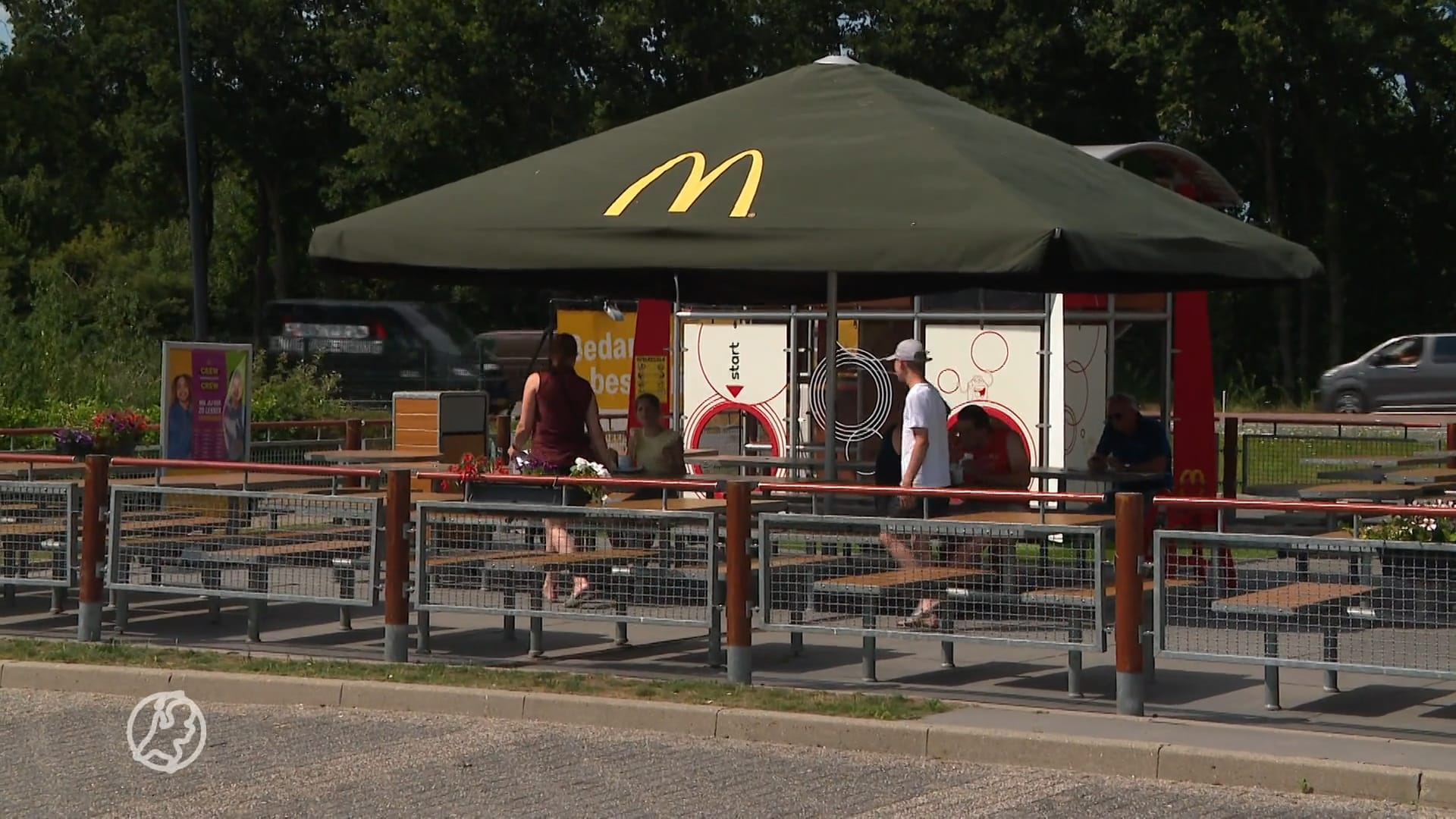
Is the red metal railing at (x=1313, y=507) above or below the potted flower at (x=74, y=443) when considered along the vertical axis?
below

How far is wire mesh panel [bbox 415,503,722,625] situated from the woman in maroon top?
195 centimetres

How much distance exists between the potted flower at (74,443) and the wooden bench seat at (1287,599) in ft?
30.8

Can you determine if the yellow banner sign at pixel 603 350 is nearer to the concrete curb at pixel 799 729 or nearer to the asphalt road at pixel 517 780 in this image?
the concrete curb at pixel 799 729

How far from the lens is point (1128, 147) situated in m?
14.7

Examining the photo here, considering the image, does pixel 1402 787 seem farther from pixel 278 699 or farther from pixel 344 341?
pixel 344 341

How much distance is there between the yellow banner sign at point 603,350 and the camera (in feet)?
86.5

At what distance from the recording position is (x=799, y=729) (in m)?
8.65

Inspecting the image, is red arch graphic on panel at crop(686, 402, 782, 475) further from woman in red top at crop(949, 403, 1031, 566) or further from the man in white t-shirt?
the man in white t-shirt

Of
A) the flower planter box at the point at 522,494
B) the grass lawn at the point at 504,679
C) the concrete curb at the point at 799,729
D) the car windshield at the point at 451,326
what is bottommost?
the concrete curb at the point at 799,729

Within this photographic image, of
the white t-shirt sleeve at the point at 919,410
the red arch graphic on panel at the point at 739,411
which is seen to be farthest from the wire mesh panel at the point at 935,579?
the red arch graphic on panel at the point at 739,411

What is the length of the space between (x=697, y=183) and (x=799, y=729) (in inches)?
124

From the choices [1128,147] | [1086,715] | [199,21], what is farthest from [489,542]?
[199,21]

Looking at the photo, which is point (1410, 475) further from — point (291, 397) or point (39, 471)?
point (291, 397)

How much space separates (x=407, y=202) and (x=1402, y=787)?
20.5 ft
